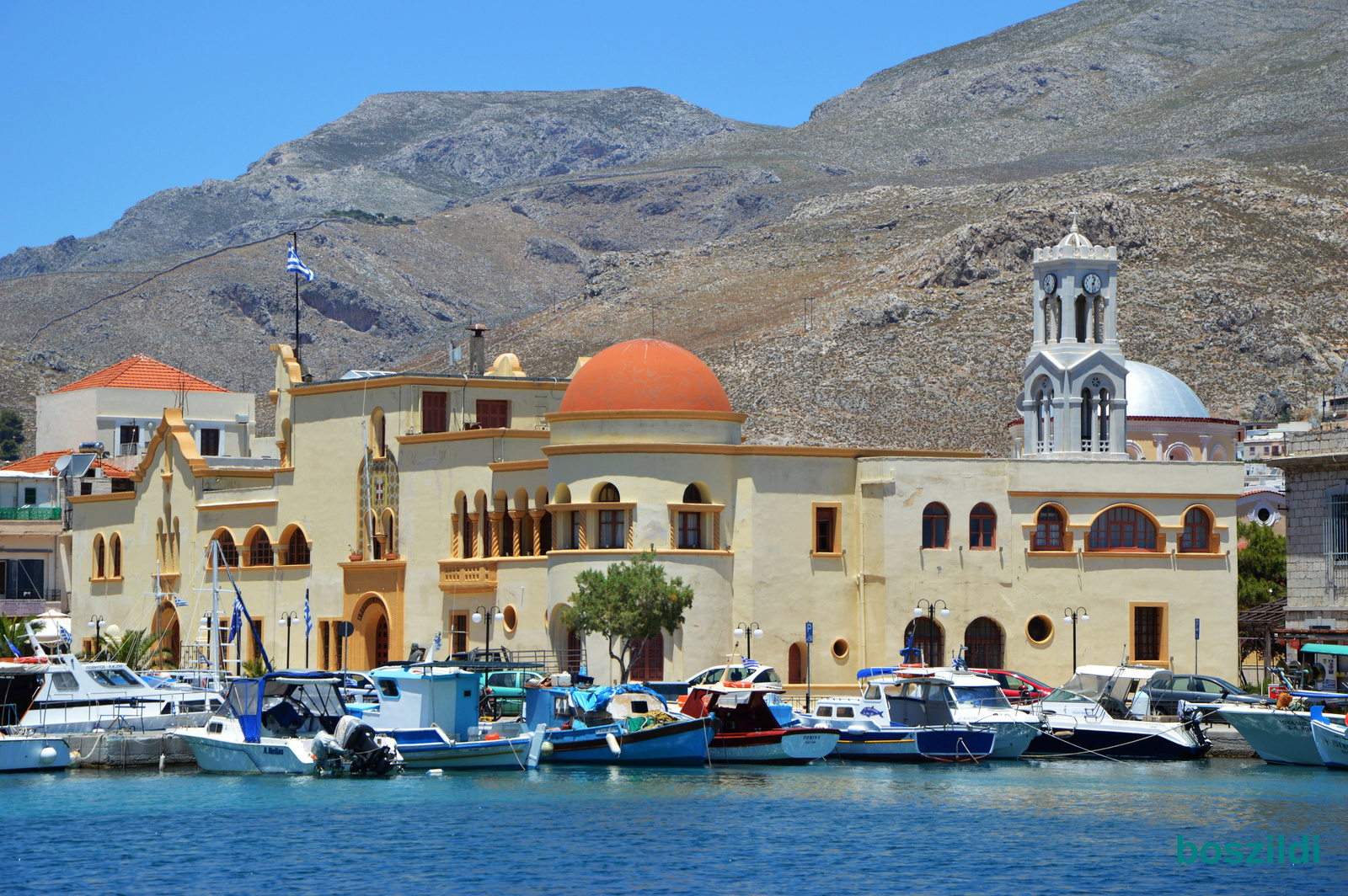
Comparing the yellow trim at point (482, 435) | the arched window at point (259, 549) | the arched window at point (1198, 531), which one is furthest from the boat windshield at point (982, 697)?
the arched window at point (259, 549)

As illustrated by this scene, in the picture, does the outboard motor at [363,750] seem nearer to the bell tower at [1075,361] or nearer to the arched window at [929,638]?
the arched window at [929,638]

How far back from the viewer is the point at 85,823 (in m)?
40.4

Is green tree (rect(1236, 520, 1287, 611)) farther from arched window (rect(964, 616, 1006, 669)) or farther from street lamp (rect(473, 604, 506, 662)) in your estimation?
street lamp (rect(473, 604, 506, 662))

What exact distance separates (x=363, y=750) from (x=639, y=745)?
22.1 feet

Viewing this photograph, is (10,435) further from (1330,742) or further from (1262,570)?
(1330,742)

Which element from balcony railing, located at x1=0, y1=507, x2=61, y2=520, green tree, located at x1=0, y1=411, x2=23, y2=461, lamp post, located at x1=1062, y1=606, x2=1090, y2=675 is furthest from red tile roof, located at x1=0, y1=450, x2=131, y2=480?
green tree, located at x1=0, y1=411, x2=23, y2=461

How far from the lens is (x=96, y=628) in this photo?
72.9 metres

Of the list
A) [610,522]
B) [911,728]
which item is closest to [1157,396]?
[610,522]

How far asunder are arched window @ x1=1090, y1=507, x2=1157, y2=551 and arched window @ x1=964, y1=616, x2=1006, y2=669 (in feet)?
12.8

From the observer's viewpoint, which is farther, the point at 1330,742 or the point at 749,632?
the point at 749,632

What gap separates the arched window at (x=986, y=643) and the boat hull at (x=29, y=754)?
2630 centimetres

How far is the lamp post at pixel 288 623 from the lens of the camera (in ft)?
219

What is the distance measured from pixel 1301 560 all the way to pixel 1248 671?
15285 mm

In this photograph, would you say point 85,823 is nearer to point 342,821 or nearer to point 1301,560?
point 342,821
